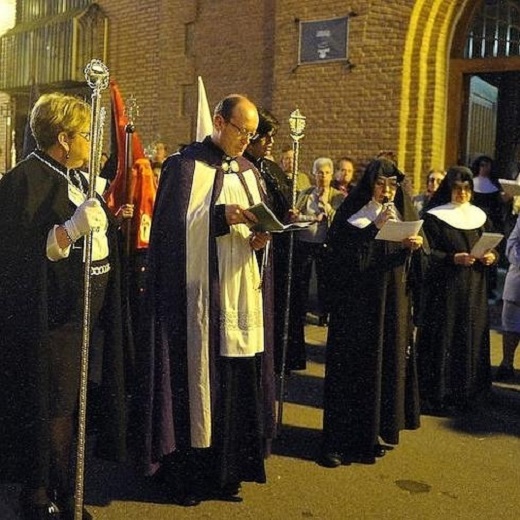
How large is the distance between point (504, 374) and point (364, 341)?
250 centimetres

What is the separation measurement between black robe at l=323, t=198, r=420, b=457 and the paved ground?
9.4 inches

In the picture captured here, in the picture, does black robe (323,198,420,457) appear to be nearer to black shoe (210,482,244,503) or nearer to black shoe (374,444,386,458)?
black shoe (374,444,386,458)

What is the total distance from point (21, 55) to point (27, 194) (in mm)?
13716

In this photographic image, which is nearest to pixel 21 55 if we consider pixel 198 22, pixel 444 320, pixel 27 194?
pixel 198 22

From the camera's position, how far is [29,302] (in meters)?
3.59

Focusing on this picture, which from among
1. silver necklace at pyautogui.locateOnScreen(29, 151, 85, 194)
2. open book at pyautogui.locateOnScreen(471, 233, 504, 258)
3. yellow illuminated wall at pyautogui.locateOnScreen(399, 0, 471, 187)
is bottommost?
open book at pyautogui.locateOnScreen(471, 233, 504, 258)

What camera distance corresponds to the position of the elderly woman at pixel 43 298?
356cm

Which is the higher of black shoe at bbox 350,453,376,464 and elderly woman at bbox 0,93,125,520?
elderly woman at bbox 0,93,125,520

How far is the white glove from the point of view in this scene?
3264 millimetres

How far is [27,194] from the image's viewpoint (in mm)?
3535

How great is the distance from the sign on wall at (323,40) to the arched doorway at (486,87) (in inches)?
55.3

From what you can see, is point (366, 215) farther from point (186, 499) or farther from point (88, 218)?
point (88, 218)

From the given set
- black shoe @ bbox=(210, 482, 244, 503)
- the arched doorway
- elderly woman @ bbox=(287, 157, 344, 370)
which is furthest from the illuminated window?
black shoe @ bbox=(210, 482, 244, 503)

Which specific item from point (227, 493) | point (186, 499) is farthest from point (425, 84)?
point (186, 499)
